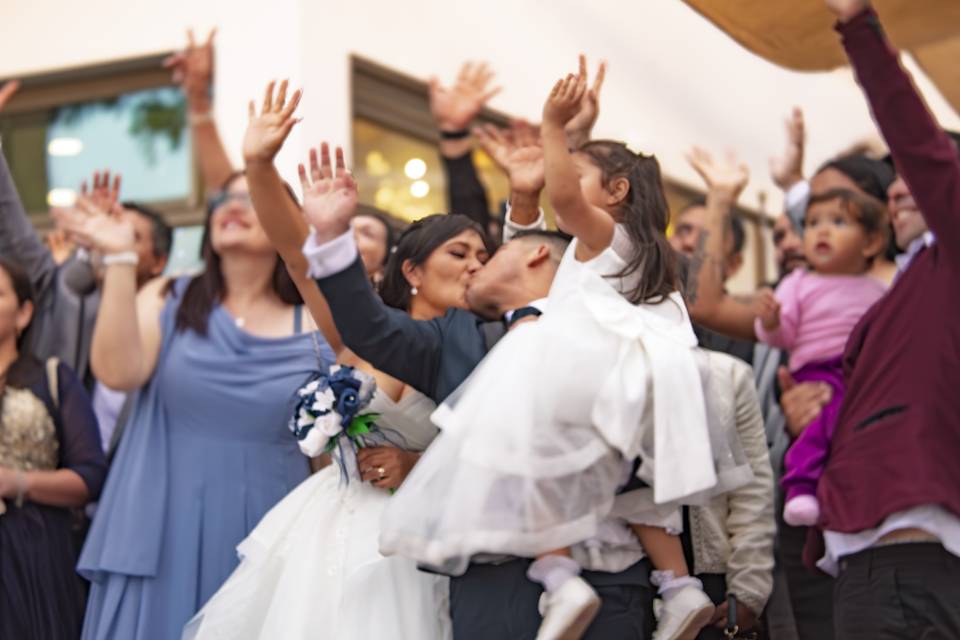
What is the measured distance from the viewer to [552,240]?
11.2ft

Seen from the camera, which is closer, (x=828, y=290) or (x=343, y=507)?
(x=343, y=507)

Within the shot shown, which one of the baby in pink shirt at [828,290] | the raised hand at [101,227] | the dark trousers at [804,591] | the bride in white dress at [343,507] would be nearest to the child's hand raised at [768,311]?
the baby in pink shirt at [828,290]

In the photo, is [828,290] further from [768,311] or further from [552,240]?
[552,240]

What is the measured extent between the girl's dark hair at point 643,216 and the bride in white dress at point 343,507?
50 cm

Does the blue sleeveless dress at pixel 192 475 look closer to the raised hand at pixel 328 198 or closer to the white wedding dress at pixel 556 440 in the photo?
the raised hand at pixel 328 198

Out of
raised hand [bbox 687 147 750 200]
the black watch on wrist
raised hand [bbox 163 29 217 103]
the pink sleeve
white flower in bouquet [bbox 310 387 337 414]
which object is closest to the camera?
white flower in bouquet [bbox 310 387 337 414]

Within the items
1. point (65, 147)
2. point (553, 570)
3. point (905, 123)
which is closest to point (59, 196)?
point (65, 147)

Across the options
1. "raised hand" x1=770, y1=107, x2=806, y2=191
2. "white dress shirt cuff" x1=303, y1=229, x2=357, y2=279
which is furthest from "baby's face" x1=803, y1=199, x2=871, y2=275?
"white dress shirt cuff" x1=303, y1=229, x2=357, y2=279

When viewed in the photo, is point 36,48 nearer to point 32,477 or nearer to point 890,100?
point 32,477

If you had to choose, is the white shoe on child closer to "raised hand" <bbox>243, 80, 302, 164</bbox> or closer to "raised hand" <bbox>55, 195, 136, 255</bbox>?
"raised hand" <bbox>243, 80, 302, 164</bbox>

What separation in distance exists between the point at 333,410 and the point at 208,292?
125 centimetres

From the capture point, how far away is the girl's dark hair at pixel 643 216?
10.2 feet

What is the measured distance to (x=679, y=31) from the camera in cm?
775

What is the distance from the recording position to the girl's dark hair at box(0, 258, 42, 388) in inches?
168
